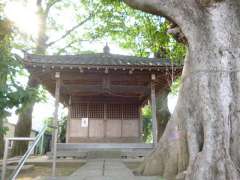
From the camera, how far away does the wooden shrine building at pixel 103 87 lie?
975 centimetres

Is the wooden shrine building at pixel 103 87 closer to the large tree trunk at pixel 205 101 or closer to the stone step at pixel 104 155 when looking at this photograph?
the stone step at pixel 104 155

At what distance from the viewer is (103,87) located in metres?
10.3

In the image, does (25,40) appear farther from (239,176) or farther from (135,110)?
(239,176)

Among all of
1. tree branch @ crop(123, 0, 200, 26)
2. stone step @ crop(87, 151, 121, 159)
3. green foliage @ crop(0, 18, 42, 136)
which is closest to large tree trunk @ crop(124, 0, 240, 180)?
tree branch @ crop(123, 0, 200, 26)

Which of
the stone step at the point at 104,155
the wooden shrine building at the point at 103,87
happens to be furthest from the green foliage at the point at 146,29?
the stone step at the point at 104,155

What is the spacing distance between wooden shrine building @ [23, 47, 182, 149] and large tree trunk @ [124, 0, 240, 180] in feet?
14.3

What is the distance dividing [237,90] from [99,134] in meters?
9.19

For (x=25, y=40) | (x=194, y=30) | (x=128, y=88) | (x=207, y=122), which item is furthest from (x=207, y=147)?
(x=25, y=40)

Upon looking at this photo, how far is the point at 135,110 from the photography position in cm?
1338

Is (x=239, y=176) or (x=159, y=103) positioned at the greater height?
(x=159, y=103)

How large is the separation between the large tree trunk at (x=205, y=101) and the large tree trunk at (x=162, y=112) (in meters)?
8.63

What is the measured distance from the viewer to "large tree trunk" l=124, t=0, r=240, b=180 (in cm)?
433

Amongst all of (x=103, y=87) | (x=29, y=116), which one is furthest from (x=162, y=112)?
(x=29, y=116)

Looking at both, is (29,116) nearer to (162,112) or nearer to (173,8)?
(162,112)
